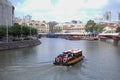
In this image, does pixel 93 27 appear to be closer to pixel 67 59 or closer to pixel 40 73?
pixel 67 59

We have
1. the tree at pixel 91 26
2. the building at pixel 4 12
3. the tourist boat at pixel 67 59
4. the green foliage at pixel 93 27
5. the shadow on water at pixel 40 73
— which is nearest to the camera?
the shadow on water at pixel 40 73

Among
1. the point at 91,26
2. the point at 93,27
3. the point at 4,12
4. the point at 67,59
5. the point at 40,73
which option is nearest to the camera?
the point at 40,73

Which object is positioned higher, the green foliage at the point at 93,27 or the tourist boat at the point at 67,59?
the green foliage at the point at 93,27

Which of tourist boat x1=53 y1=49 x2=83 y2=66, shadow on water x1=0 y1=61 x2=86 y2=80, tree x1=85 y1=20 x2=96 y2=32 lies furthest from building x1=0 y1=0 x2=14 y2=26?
tree x1=85 y1=20 x2=96 y2=32

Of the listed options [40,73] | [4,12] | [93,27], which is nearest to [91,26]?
[93,27]

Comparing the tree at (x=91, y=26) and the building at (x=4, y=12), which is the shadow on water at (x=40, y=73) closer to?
the building at (x=4, y=12)

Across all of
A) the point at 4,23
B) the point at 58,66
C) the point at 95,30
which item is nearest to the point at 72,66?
the point at 58,66

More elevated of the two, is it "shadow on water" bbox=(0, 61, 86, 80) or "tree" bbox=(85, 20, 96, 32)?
"tree" bbox=(85, 20, 96, 32)

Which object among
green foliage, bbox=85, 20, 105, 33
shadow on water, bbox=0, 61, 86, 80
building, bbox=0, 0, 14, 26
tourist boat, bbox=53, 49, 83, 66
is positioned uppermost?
building, bbox=0, 0, 14, 26

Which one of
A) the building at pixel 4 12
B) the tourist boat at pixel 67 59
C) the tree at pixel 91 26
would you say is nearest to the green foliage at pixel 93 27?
the tree at pixel 91 26

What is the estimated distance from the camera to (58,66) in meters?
37.5

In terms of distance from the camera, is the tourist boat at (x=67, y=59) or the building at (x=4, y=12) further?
the building at (x=4, y=12)

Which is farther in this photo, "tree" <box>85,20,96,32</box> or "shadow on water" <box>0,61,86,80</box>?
"tree" <box>85,20,96,32</box>

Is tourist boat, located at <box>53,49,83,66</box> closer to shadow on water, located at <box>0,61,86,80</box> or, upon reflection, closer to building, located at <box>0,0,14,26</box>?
shadow on water, located at <box>0,61,86,80</box>
